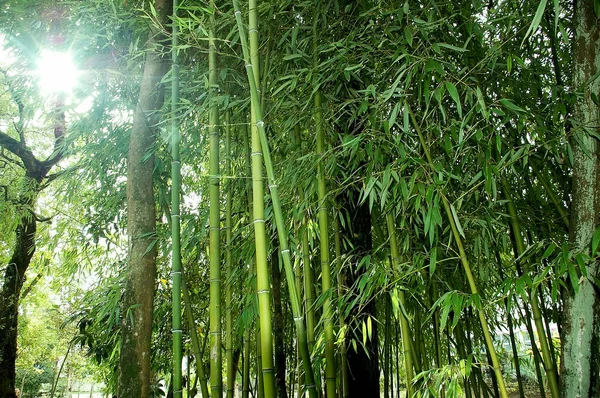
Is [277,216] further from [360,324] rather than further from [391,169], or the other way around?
[360,324]

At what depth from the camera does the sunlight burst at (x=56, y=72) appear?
2.71 m

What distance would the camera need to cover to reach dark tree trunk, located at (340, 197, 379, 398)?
2.42 metres

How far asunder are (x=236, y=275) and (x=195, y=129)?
2.73 feet

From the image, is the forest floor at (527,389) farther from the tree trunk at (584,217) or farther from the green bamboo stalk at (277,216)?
the green bamboo stalk at (277,216)

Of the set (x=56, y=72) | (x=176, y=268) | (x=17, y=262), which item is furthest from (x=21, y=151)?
(x=176, y=268)

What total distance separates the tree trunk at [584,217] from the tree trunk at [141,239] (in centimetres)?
149

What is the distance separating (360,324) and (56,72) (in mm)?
2439

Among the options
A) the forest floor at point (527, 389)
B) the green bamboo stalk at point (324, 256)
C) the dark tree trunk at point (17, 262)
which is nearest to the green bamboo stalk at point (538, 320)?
the green bamboo stalk at point (324, 256)

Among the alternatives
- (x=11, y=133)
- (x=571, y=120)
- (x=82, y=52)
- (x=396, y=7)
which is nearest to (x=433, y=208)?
(x=571, y=120)

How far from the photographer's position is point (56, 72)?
2936mm

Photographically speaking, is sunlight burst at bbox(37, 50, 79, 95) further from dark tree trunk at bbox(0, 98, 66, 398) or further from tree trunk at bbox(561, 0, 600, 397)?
tree trunk at bbox(561, 0, 600, 397)

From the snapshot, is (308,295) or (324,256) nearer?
(324,256)

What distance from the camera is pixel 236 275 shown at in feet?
7.91

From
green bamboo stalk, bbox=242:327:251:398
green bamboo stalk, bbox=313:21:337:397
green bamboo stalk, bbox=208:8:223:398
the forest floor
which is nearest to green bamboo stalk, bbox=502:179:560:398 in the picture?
green bamboo stalk, bbox=313:21:337:397
